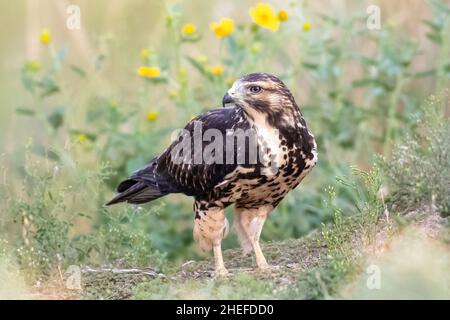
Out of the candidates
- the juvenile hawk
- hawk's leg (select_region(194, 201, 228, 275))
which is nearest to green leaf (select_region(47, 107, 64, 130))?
the juvenile hawk

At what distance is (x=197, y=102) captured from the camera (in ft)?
28.3

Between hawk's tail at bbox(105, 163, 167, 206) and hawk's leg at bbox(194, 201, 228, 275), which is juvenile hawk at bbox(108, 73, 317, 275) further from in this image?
hawk's tail at bbox(105, 163, 167, 206)

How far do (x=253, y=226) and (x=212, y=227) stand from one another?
29 centimetres

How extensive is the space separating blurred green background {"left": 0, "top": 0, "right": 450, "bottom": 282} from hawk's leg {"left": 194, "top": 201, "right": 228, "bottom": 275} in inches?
16.6

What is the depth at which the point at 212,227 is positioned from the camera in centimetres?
628

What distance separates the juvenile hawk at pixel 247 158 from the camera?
5875mm

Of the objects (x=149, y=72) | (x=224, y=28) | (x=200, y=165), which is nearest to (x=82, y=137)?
(x=149, y=72)

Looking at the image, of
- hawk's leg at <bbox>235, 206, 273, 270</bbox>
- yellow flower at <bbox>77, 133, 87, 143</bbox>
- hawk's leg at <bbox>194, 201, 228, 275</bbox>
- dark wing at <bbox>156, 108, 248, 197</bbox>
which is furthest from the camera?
yellow flower at <bbox>77, 133, 87, 143</bbox>

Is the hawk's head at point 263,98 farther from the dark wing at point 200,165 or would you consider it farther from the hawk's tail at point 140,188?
the hawk's tail at point 140,188

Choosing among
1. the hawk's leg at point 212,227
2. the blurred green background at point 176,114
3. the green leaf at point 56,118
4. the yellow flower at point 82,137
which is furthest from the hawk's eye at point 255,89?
the green leaf at point 56,118

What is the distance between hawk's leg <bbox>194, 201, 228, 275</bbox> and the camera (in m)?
6.24

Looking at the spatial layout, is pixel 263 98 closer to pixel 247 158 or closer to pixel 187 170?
pixel 247 158
